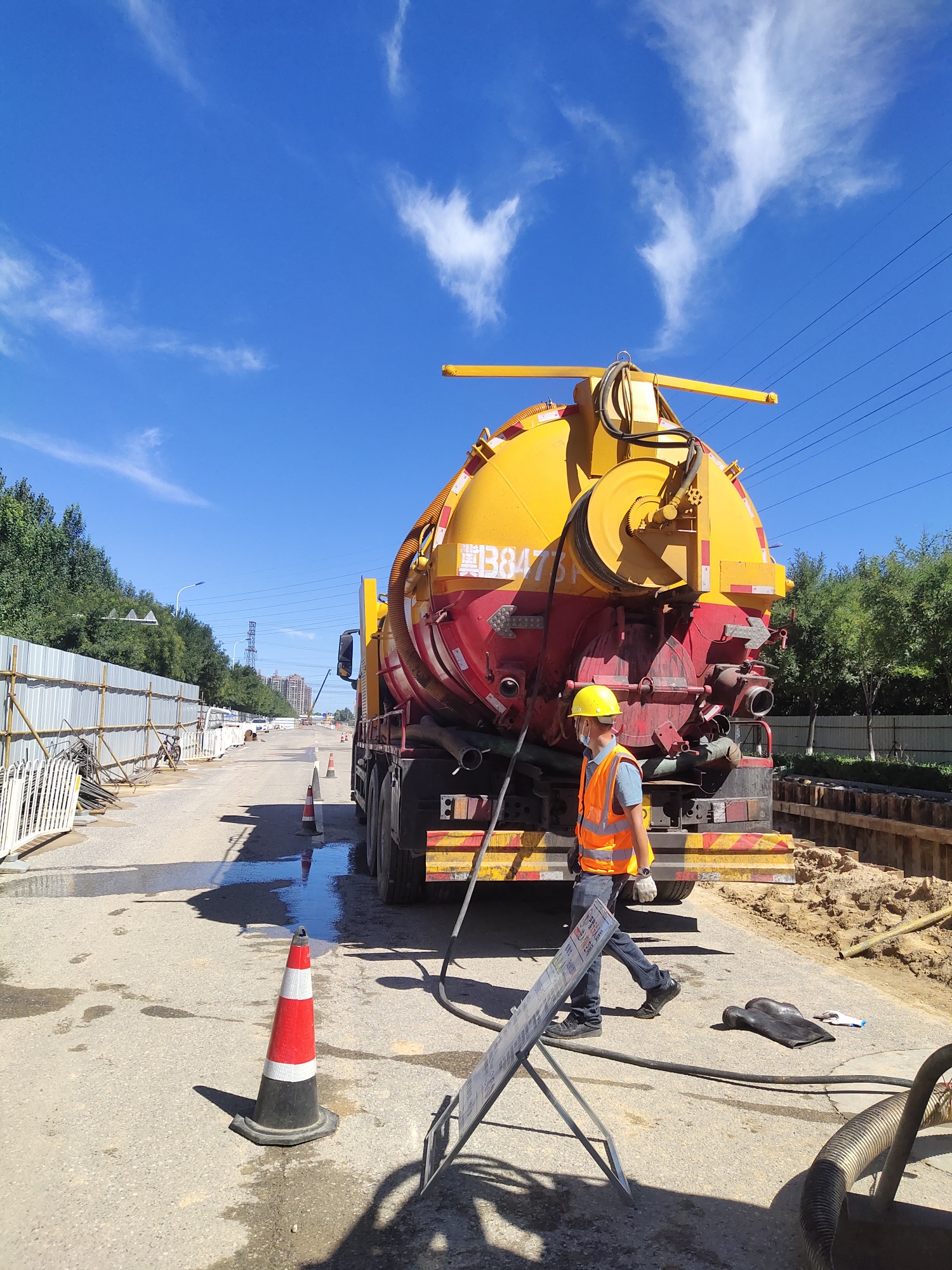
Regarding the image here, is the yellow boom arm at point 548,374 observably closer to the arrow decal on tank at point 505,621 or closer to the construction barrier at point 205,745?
the arrow decal on tank at point 505,621

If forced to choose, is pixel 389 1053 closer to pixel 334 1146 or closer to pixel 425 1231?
pixel 334 1146

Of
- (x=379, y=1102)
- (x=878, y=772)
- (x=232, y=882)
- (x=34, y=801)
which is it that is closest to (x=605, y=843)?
(x=379, y=1102)

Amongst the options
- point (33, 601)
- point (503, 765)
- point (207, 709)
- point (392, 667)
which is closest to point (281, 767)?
point (33, 601)

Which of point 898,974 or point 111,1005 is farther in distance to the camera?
point 898,974

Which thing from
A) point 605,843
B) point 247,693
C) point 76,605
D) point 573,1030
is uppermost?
point 76,605

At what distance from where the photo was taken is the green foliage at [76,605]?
93.4ft

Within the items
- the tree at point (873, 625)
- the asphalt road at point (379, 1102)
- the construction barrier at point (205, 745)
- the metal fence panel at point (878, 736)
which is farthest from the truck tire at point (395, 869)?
the construction barrier at point (205, 745)

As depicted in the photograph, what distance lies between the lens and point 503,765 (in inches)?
263

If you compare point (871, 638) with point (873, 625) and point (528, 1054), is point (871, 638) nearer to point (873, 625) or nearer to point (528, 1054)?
point (873, 625)

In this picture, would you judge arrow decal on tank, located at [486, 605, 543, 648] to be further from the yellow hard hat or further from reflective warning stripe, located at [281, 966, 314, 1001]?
reflective warning stripe, located at [281, 966, 314, 1001]

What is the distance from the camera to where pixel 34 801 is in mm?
11477

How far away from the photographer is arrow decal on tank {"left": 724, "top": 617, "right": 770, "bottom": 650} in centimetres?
630

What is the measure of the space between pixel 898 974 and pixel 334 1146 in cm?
441

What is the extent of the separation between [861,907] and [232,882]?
608 cm
